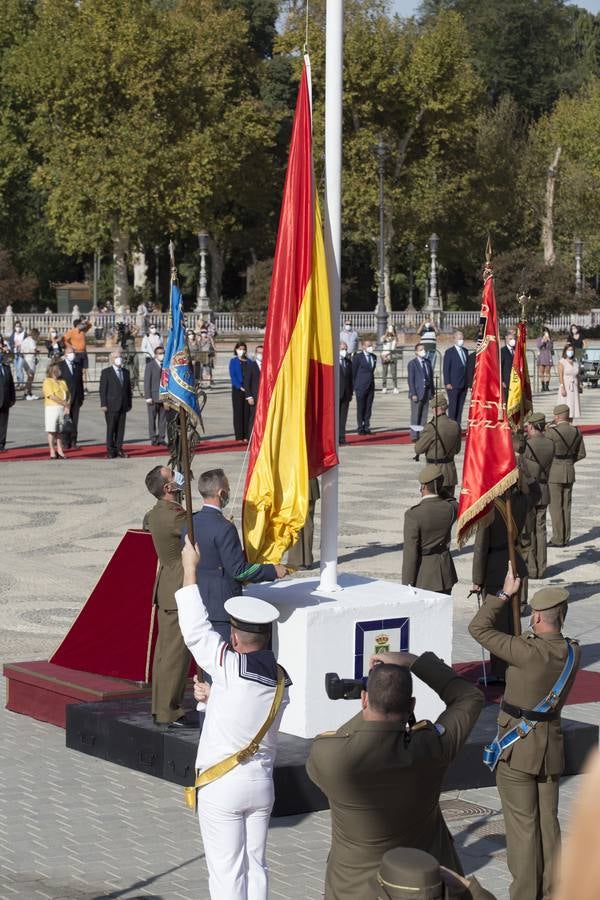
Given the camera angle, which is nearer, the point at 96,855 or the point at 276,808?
the point at 96,855

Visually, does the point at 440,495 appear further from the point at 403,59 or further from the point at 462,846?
the point at 403,59

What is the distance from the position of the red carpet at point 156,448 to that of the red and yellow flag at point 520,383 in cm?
1601

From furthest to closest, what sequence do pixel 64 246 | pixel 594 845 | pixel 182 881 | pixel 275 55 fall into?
pixel 275 55
pixel 64 246
pixel 182 881
pixel 594 845

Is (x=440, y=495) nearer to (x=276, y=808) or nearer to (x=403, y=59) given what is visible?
(x=276, y=808)

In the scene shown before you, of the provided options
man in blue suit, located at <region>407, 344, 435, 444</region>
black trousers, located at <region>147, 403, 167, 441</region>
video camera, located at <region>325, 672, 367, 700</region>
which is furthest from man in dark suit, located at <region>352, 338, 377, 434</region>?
video camera, located at <region>325, 672, 367, 700</region>

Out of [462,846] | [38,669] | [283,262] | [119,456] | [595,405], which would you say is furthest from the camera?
[595,405]

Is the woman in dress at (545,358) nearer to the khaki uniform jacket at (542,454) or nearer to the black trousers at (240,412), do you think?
the black trousers at (240,412)

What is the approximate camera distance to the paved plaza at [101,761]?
7.92 meters

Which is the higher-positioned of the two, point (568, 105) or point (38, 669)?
point (568, 105)

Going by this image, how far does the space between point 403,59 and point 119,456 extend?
5599 centimetres

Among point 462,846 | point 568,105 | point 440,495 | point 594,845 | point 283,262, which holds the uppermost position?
point 568,105

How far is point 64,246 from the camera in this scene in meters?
76.9

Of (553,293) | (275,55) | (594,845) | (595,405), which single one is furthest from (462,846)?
(275,55)

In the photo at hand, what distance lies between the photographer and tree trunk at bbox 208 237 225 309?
79312 millimetres
